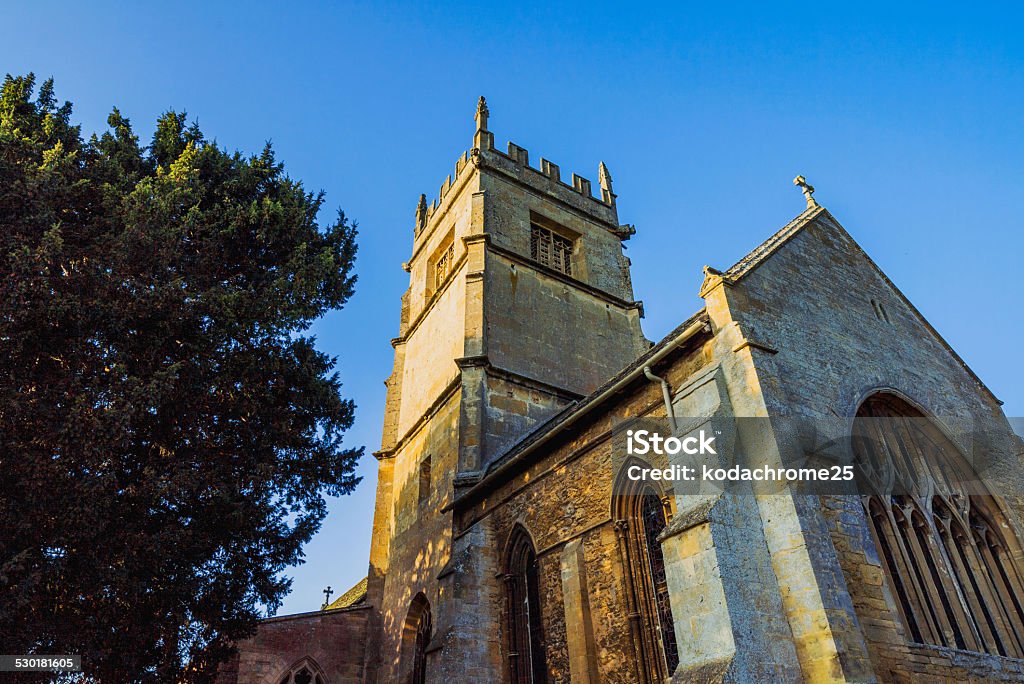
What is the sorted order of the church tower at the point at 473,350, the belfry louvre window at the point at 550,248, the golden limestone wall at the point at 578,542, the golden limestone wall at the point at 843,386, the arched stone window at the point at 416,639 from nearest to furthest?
the golden limestone wall at the point at 843,386 < the golden limestone wall at the point at 578,542 < the arched stone window at the point at 416,639 < the church tower at the point at 473,350 < the belfry louvre window at the point at 550,248

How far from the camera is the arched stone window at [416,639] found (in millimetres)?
13773

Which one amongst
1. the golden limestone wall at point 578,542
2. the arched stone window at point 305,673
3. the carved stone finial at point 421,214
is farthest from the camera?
the carved stone finial at point 421,214

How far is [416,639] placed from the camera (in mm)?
14227

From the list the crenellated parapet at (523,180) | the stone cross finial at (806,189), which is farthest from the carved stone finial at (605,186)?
the stone cross finial at (806,189)

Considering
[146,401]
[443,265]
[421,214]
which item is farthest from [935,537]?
[421,214]

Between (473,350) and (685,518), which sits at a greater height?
(473,350)

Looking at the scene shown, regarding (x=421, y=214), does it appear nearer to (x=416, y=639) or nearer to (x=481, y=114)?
(x=481, y=114)

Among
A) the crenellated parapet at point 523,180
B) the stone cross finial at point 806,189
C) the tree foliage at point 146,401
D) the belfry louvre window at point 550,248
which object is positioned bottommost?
the tree foliage at point 146,401

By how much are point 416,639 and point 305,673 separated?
256cm

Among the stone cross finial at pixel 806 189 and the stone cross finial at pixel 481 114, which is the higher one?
the stone cross finial at pixel 481 114

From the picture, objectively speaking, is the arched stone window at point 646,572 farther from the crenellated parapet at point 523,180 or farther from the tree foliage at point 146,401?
the crenellated parapet at point 523,180

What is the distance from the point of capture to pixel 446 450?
15195 millimetres

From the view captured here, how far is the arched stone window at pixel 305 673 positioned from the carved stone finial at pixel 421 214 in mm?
14848

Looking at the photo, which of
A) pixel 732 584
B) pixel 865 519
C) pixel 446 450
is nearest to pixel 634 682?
pixel 732 584
